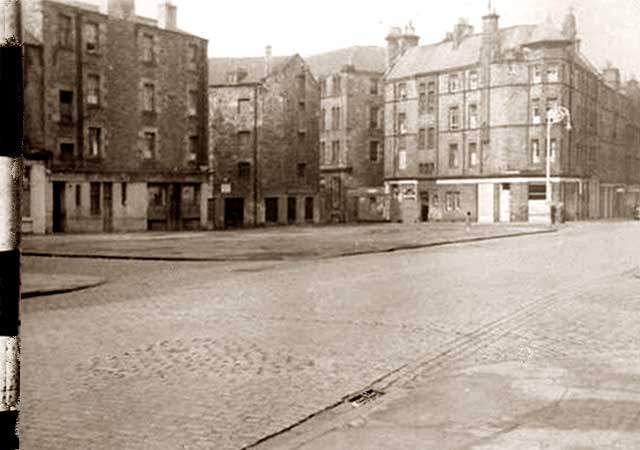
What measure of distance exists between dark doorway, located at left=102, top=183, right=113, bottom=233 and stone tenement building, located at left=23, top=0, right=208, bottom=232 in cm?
6

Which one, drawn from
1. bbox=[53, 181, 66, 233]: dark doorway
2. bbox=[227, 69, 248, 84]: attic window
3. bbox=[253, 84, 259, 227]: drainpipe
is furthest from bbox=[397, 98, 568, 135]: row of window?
bbox=[53, 181, 66, 233]: dark doorway

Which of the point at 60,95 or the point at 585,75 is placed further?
the point at 585,75

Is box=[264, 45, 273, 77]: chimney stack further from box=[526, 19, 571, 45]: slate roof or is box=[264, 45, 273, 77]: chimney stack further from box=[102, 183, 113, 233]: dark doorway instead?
box=[102, 183, 113, 233]: dark doorway

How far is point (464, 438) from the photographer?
572cm

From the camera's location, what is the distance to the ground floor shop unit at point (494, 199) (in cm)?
6844

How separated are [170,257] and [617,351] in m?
18.2

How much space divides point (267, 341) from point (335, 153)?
234 feet

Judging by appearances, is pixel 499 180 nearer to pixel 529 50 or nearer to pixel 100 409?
pixel 529 50

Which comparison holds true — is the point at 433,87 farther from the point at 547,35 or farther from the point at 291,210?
the point at 291,210

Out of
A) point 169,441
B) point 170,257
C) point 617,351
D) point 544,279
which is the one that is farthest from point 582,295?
point 170,257

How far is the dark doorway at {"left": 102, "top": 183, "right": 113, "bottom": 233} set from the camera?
163 ft

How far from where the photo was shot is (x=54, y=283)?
56.2ft

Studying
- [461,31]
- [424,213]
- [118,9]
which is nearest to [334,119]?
[424,213]

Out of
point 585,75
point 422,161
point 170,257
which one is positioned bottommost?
point 170,257
